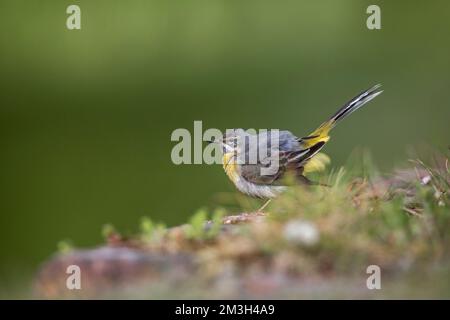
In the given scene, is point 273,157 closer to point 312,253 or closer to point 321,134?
point 321,134

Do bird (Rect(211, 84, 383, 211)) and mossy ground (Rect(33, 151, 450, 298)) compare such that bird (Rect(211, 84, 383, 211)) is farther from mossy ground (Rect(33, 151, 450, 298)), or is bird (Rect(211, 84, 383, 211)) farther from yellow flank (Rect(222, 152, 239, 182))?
mossy ground (Rect(33, 151, 450, 298))

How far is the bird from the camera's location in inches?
214

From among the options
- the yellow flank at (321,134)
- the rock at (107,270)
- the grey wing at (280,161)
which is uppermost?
the yellow flank at (321,134)

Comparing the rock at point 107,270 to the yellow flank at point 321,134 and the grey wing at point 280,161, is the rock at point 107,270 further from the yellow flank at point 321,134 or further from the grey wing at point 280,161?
the yellow flank at point 321,134

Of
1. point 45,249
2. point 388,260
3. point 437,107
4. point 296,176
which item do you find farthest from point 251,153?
point 437,107

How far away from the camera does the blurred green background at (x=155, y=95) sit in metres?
9.77

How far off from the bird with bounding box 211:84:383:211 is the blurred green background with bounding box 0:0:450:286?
90.3 inches

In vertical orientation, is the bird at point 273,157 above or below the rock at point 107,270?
above

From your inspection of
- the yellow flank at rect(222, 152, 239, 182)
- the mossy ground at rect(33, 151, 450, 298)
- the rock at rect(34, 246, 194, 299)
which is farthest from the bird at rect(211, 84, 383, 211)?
the rock at rect(34, 246, 194, 299)

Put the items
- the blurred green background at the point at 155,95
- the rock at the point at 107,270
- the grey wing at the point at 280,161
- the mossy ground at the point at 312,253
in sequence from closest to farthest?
the mossy ground at the point at 312,253 → the rock at the point at 107,270 → the grey wing at the point at 280,161 → the blurred green background at the point at 155,95

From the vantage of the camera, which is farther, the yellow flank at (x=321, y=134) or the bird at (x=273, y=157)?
the yellow flank at (x=321, y=134)

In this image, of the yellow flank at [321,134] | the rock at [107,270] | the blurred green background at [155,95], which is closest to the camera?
the rock at [107,270]

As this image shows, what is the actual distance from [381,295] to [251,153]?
245 centimetres

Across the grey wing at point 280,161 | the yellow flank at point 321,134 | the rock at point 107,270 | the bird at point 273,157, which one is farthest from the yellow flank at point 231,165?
the rock at point 107,270
